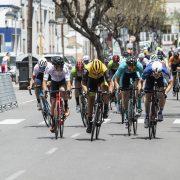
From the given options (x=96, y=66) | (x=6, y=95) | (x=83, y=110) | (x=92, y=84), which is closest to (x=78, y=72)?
(x=83, y=110)

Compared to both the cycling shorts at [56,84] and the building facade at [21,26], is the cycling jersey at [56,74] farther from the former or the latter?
the building facade at [21,26]

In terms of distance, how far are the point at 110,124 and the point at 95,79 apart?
430cm

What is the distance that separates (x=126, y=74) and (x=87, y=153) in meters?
4.85

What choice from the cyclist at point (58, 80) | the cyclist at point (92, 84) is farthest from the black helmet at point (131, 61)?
the cyclist at point (58, 80)

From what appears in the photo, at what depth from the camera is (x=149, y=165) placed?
13367 millimetres

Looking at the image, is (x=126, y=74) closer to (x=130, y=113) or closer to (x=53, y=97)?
(x=130, y=113)

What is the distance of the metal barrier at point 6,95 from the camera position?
1155 inches

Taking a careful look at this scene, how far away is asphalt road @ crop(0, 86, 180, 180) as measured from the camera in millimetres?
12375

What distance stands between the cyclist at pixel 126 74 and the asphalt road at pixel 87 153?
32.0 inches

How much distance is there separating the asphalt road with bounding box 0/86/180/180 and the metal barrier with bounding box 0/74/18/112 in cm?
599

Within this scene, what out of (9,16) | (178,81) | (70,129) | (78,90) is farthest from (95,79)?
(9,16)

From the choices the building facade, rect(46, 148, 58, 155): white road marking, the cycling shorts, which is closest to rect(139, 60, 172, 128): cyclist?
the cycling shorts

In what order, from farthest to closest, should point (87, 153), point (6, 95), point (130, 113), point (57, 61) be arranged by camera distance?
point (6, 95) < point (130, 113) < point (57, 61) < point (87, 153)

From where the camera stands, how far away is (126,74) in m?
19.8
